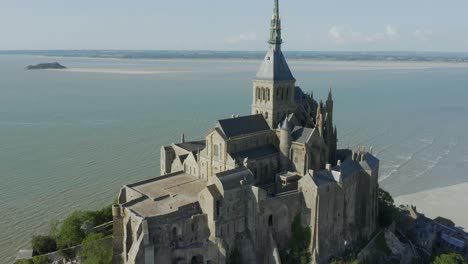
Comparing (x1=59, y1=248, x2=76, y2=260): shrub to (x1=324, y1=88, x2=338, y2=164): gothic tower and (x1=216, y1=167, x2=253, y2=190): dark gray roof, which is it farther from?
(x1=324, y1=88, x2=338, y2=164): gothic tower

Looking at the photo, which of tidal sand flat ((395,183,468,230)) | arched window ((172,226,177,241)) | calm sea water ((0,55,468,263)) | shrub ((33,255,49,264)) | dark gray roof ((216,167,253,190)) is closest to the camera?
arched window ((172,226,177,241))

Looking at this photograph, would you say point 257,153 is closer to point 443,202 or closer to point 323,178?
point 323,178

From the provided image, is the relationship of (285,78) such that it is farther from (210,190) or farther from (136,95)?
(136,95)

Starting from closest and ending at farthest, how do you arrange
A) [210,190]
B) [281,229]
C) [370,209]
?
1. [210,190]
2. [281,229]
3. [370,209]

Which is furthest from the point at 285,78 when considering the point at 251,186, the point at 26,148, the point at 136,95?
the point at 136,95

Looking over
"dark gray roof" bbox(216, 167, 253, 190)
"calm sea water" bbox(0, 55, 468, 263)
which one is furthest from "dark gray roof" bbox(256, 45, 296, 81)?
"calm sea water" bbox(0, 55, 468, 263)
